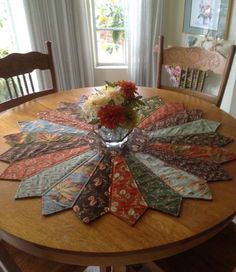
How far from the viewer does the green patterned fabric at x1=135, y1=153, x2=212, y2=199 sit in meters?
0.86

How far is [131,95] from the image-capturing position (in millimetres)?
1061

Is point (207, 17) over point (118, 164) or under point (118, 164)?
over

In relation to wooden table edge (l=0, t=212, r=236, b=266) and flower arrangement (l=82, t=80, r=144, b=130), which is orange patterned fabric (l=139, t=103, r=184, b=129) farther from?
wooden table edge (l=0, t=212, r=236, b=266)

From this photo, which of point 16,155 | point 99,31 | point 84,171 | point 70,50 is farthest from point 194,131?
point 99,31

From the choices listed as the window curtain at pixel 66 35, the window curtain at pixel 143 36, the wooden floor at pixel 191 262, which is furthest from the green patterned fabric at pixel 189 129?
the window curtain at pixel 66 35

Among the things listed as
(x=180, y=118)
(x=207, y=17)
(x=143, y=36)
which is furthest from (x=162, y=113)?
(x=143, y=36)

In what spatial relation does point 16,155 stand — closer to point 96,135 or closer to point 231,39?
point 96,135

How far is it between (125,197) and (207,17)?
80.6 inches

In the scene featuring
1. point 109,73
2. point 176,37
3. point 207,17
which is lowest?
point 109,73

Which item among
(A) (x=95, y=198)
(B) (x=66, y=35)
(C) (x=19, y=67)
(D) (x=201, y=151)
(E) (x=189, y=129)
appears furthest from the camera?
(B) (x=66, y=35)

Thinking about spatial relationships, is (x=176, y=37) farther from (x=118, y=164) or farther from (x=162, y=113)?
(x=118, y=164)

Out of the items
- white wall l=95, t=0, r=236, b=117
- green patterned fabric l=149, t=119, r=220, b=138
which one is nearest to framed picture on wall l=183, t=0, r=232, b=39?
white wall l=95, t=0, r=236, b=117

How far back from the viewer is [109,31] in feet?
9.46

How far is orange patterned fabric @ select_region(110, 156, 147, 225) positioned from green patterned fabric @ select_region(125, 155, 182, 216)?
0.02 m
